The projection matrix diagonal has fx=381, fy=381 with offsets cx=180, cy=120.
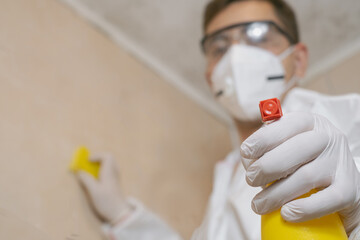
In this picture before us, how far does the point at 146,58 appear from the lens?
1.40 m

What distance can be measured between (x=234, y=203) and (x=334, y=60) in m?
0.85

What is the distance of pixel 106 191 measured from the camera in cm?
97

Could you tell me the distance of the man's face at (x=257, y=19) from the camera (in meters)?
1.09

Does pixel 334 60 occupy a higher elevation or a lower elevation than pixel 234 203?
lower

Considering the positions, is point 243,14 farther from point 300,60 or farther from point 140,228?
point 140,228

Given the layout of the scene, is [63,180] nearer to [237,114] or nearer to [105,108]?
[105,108]

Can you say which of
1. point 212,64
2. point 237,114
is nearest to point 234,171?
point 237,114

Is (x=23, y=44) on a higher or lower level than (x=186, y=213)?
higher

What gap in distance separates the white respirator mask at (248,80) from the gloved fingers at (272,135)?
0.43m

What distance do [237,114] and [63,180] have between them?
46 centimetres

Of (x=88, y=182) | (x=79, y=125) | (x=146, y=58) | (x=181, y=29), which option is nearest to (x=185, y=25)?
(x=181, y=29)

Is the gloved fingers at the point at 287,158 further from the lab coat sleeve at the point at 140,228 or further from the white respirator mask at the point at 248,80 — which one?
the lab coat sleeve at the point at 140,228

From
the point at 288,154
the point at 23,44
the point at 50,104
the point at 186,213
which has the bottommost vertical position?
the point at 186,213

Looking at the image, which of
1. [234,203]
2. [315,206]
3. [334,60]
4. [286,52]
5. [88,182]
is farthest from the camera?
[334,60]
